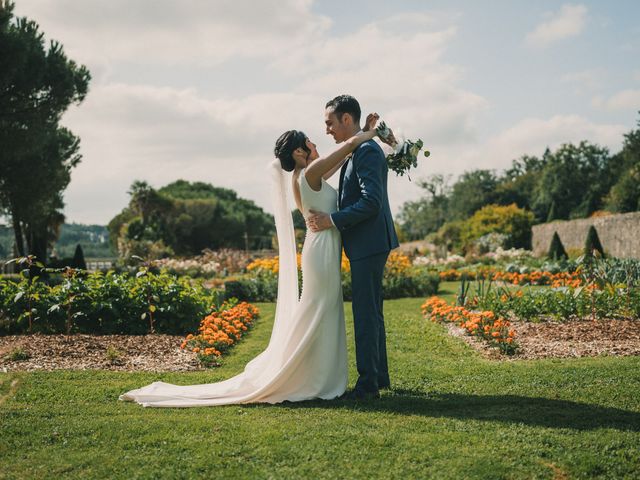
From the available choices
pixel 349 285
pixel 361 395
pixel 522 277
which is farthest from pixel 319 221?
pixel 522 277

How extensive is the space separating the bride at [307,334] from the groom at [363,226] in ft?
0.37

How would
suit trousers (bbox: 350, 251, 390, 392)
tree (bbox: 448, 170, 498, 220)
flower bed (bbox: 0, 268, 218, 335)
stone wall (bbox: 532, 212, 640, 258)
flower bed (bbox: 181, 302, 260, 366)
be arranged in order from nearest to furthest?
1. suit trousers (bbox: 350, 251, 390, 392)
2. flower bed (bbox: 181, 302, 260, 366)
3. flower bed (bbox: 0, 268, 218, 335)
4. stone wall (bbox: 532, 212, 640, 258)
5. tree (bbox: 448, 170, 498, 220)

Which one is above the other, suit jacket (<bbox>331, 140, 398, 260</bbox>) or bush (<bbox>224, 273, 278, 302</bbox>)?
suit jacket (<bbox>331, 140, 398, 260</bbox>)

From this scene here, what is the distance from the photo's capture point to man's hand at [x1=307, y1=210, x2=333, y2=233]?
14.9 ft

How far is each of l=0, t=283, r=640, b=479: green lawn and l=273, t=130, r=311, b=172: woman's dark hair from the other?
1.81m

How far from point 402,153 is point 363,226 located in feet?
2.26

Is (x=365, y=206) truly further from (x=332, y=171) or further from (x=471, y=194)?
(x=471, y=194)

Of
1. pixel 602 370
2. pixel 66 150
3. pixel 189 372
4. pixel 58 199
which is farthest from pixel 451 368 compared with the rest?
pixel 58 199

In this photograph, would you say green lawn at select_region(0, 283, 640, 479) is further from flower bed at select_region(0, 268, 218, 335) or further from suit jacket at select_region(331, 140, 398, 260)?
flower bed at select_region(0, 268, 218, 335)

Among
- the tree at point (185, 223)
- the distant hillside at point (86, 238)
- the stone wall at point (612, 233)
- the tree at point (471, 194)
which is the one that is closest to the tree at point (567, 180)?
the tree at point (471, 194)

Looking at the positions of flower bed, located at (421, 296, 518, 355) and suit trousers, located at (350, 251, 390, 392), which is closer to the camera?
suit trousers, located at (350, 251, 390, 392)

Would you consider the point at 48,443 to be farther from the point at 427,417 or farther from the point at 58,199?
the point at 58,199

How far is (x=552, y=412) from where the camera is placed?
404 cm

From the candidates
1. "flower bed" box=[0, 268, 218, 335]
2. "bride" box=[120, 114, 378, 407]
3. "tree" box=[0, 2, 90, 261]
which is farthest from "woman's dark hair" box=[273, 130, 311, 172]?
"tree" box=[0, 2, 90, 261]
